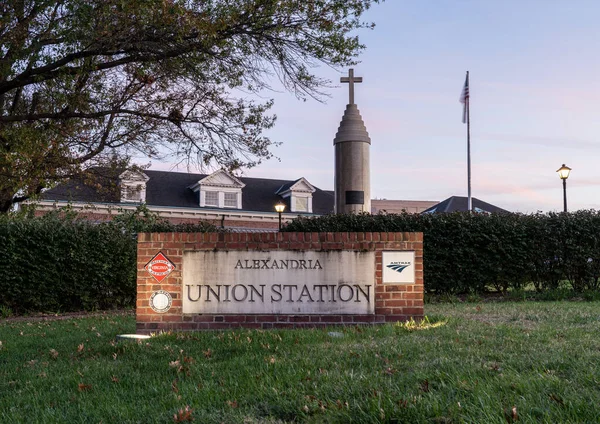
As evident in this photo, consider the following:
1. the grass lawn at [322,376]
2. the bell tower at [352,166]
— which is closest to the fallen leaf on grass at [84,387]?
the grass lawn at [322,376]

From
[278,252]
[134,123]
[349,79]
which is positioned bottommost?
[278,252]

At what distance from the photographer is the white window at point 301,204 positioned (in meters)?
40.4

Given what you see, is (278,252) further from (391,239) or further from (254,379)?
(254,379)

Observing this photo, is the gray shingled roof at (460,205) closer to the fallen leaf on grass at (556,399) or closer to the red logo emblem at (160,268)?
the red logo emblem at (160,268)

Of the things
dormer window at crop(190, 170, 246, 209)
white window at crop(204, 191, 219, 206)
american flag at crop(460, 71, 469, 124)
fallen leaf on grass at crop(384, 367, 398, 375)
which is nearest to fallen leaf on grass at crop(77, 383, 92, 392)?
fallen leaf on grass at crop(384, 367, 398, 375)

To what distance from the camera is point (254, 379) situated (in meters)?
4.89

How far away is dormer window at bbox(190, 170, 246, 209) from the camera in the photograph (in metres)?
38.5

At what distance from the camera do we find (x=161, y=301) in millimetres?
7914

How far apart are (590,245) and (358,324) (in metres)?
9.30

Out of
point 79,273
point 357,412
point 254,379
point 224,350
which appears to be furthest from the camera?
point 79,273

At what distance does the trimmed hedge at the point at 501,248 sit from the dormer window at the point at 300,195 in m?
25.5

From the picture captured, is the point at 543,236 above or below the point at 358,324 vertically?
A: above

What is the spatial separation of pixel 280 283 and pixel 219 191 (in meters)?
31.5

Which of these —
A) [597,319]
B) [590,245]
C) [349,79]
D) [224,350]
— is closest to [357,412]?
[224,350]
